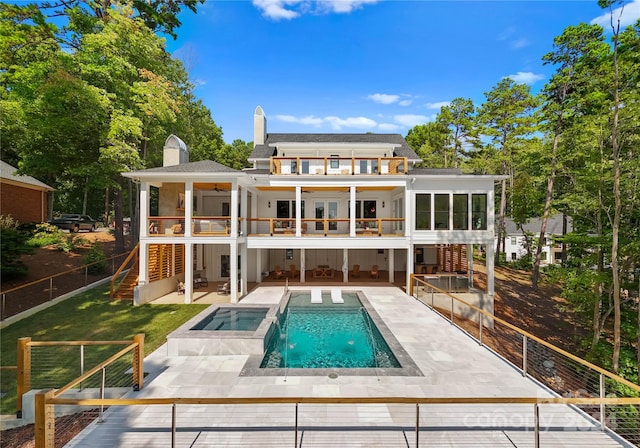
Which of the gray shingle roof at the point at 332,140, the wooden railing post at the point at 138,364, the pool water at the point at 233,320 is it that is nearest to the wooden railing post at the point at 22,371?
the wooden railing post at the point at 138,364

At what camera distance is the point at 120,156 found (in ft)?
54.9

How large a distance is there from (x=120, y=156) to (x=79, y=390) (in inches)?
590

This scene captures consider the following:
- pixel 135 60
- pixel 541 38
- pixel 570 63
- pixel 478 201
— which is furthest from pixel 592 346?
pixel 135 60

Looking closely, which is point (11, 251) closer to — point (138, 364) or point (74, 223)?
point (138, 364)

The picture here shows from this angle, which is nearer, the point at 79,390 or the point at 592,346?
the point at 79,390

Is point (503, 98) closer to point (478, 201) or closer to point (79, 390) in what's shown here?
point (478, 201)

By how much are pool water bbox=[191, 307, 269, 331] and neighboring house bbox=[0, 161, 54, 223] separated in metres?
20.6

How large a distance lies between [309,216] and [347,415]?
1457 centimetres

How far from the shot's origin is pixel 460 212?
15258mm

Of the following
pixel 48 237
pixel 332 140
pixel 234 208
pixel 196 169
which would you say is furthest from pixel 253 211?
pixel 48 237

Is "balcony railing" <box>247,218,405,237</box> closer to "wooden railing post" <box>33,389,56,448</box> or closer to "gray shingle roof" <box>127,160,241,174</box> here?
"gray shingle roof" <box>127,160,241,174</box>

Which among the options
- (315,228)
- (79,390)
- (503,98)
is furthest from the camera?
(503,98)

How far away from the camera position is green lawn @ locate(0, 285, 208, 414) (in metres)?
8.71

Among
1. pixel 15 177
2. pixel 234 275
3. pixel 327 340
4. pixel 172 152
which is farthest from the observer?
pixel 15 177
